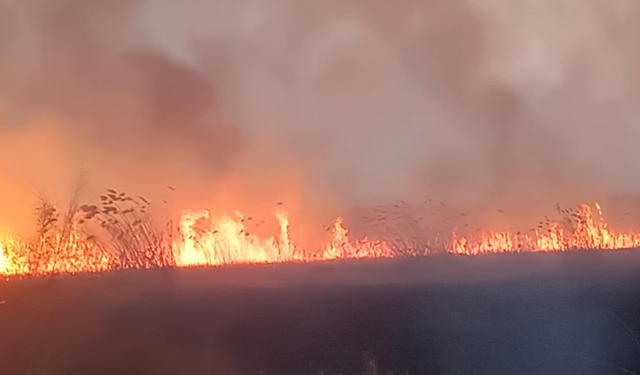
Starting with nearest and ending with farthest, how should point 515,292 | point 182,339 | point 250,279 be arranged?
point 182,339 → point 515,292 → point 250,279

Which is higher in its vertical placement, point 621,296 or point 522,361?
point 621,296

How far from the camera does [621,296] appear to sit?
32.7 metres

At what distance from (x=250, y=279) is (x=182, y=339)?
17.0 metres

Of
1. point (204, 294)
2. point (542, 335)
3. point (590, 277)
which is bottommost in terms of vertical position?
point (542, 335)

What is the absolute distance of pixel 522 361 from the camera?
21.2 m

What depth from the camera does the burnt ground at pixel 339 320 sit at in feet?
68.7

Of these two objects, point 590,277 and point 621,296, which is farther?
point 590,277

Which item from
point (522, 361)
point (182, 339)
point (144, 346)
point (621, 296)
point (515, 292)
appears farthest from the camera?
point (515, 292)

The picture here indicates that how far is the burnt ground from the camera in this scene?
20938 millimetres

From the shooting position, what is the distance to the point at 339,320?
31094mm

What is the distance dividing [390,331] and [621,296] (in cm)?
1412

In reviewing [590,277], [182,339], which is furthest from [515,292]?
[182,339]

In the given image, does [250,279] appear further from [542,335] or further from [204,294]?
[542,335]

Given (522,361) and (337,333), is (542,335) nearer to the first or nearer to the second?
(522,361)
